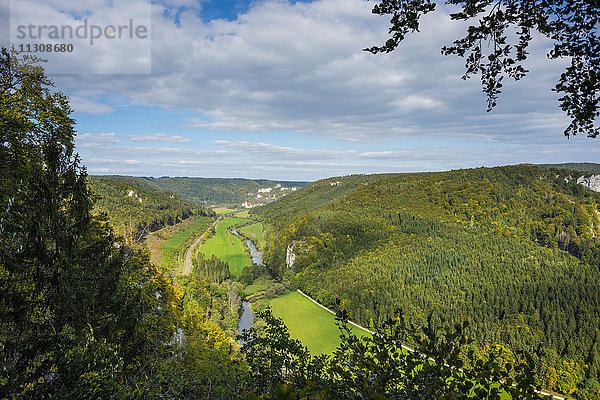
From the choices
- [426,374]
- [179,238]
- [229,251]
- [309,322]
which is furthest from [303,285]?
[426,374]

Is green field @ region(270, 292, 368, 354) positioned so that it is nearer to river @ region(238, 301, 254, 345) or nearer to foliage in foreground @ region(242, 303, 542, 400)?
river @ region(238, 301, 254, 345)

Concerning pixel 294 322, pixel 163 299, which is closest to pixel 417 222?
pixel 294 322

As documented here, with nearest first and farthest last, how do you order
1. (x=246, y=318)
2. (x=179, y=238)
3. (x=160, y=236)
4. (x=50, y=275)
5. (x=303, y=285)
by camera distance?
(x=50, y=275) < (x=246, y=318) < (x=303, y=285) < (x=160, y=236) < (x=179, y=238)

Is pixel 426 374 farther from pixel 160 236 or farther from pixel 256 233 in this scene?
pixel 256 233

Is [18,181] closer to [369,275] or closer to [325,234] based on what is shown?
[369,275]

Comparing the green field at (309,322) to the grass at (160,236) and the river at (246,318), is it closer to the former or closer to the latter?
the river at (246,318)

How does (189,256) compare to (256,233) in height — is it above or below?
above
